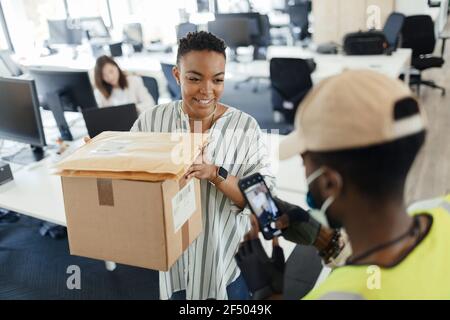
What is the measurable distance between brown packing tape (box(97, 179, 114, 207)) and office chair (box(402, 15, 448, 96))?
4837mm

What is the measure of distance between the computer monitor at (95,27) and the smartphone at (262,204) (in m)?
5.32

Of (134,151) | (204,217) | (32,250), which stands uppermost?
(134,151)

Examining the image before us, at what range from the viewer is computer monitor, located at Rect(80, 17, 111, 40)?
18.8 ft

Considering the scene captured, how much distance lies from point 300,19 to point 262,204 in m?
6.64

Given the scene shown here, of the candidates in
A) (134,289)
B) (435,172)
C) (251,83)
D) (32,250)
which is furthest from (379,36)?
(32,250)

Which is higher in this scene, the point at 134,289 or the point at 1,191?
the point at 1,191

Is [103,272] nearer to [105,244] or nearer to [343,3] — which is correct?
[105,244]

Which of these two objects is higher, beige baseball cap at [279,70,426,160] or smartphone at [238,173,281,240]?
beige baseball cap at [279,70,426,160]

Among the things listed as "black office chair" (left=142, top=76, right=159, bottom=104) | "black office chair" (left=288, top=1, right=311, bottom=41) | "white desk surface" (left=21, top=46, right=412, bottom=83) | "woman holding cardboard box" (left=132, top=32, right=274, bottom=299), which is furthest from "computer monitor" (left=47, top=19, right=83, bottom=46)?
"woman holding cardboard box" (left=132, top=32, right=274, bottom=299)

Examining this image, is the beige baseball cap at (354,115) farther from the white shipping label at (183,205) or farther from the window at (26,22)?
the window at (26,22)

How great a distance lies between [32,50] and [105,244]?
582 cm

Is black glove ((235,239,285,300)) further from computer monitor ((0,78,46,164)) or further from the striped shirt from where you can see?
computer monitor ((0,78,46,164))

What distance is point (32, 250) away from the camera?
2.85m

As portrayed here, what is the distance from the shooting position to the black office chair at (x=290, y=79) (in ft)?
12.2
